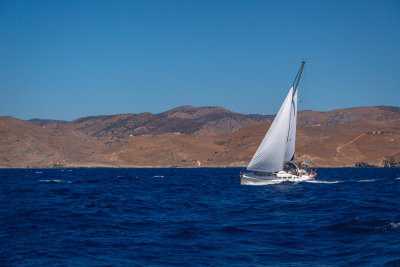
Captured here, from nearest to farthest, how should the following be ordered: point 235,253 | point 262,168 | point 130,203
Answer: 1. point 235,253
2. point 130,203
3. point 262,168

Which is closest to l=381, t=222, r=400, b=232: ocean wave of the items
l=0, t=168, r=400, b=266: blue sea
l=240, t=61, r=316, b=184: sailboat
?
l=0, t=168, r=400, b=266: blue sea

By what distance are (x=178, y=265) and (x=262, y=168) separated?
37.5m

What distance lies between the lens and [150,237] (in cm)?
2034

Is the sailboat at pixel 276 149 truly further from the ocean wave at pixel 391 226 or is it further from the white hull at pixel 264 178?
the ocean wave at pixel 391 226

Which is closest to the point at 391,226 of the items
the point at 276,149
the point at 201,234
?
the point at 201,234

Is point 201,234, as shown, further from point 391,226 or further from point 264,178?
point 264,178

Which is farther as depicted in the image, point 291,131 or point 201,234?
point 291,131

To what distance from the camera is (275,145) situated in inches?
2046

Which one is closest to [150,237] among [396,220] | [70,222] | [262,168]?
[70,222]

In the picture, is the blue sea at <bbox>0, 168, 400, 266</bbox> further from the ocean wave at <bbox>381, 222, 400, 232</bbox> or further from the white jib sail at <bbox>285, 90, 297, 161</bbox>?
the white jib sail at <bbox>285, 90, 297, 161</bbox>

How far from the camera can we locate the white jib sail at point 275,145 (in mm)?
51844

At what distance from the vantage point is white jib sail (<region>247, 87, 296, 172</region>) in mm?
51844

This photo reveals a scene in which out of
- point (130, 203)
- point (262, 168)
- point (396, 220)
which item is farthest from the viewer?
point (262, 168)

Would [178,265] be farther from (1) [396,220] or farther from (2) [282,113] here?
(2) [282,113]
